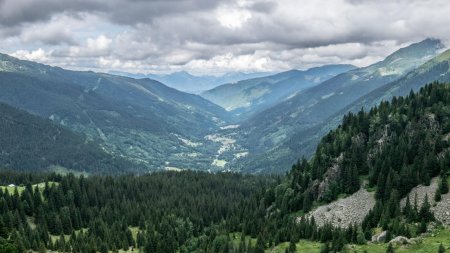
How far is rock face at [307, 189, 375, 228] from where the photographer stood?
15100 cm

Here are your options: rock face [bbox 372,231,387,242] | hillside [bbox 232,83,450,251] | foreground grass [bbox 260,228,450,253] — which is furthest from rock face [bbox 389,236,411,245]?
rock face [bbox 372,231,387,242]

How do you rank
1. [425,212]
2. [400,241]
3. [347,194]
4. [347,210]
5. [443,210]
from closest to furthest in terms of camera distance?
[400,241], [425,212], [443,210], [347,210], [347,194]

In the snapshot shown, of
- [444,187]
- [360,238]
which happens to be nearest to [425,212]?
[444,187]

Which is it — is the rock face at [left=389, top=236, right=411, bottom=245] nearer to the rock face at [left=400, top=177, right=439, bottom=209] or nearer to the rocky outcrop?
the rock face at [left=400, top=177, right=439, bottom=209]

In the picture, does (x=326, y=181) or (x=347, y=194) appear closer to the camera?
(x=347, y=194)

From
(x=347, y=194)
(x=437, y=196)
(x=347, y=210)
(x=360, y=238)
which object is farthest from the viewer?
(x=347, y=194)

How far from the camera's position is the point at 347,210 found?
517 feet

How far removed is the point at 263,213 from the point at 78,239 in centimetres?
7642

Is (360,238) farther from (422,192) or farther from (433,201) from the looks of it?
(422,192)

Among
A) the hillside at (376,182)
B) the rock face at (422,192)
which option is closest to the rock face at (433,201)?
the rock face at (422,192)

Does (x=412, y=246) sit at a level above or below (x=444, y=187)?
below

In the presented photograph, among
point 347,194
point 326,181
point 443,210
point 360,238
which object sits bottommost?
point 360,238

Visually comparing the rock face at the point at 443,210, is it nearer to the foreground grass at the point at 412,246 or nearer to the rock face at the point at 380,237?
the foreground grass at the point at 412,246

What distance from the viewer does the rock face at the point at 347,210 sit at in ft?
495
